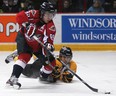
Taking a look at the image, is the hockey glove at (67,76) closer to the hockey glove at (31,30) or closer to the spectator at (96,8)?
the hockey glove at (31,30)

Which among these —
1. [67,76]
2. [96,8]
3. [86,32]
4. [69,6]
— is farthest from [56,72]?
[69,6]

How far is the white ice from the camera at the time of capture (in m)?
4.62

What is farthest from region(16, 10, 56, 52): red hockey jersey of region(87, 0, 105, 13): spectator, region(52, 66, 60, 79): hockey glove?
region(87, 0, 105, 13): spectator

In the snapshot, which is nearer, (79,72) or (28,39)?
(28,39)

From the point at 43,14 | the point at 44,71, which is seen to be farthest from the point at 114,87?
the point at 43,14

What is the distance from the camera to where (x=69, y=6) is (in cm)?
869

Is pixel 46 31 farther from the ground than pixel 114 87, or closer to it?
farther from the ground

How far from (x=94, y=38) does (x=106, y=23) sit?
36 cm

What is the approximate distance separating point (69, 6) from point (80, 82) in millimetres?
3629

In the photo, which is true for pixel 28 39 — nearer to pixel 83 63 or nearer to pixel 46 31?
pixel 46 31

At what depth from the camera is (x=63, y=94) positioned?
180 inches

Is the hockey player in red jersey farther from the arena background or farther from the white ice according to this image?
the arena background

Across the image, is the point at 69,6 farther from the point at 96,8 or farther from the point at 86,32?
the point at 86,32

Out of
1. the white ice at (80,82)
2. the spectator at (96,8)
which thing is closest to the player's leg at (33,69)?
the white ice at (80,82)
